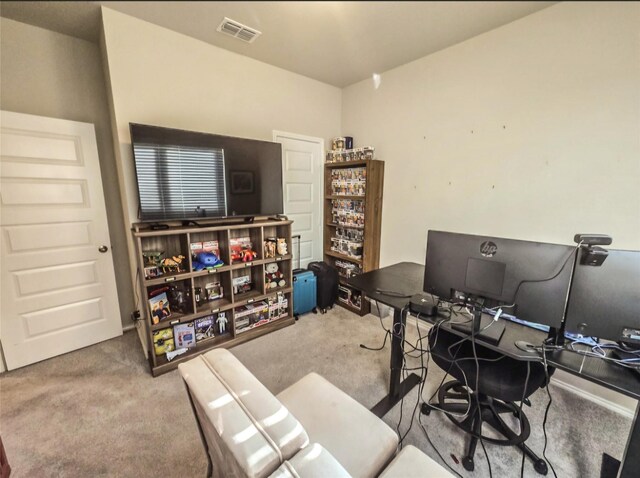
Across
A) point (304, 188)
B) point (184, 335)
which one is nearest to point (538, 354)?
point (184, 335)

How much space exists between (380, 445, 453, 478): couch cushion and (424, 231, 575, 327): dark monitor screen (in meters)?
0.66

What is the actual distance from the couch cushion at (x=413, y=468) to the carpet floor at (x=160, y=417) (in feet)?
2.20

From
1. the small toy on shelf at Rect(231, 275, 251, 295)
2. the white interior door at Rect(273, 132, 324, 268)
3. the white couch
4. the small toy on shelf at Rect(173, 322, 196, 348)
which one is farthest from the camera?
the white interior door at Rect(273, 132, 324, 268)

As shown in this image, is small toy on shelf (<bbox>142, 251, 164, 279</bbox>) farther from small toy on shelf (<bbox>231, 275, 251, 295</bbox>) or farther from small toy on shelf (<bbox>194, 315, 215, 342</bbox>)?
small toy on shelf (<bbox>231, 275, 251, 295</bbox>)

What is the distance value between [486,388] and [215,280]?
7.19 ft

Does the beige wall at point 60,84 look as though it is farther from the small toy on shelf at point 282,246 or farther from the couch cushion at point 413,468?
the couch cushion at point 413,468

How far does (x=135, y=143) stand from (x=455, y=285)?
221cm

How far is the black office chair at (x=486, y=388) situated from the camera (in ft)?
4.12

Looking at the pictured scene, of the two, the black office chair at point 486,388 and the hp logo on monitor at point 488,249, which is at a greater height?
the hp logo on monitor at point 488,249

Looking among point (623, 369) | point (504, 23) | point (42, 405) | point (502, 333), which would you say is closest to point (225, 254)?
point (42, 405)

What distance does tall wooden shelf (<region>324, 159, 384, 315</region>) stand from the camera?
110 inches

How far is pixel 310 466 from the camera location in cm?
65

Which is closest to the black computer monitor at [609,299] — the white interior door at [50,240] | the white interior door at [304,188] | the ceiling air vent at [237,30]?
the ceiling air vent at [237,30]

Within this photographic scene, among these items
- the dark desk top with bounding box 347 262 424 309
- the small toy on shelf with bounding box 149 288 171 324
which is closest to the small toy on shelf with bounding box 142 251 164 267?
the small toy on shelf with bounding box 149 288 171 324
